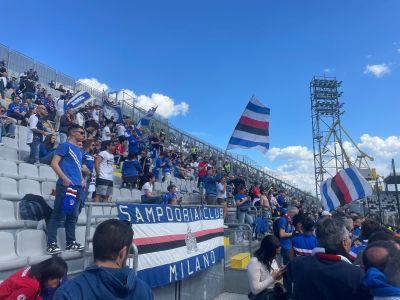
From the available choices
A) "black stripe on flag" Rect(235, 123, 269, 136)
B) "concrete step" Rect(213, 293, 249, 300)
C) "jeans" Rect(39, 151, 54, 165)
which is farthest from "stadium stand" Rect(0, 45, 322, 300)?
"black stripe on flag" Rect(235, 123, 269, 136)

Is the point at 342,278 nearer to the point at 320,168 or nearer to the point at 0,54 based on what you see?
the point at 0,54

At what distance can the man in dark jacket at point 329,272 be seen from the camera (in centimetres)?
248

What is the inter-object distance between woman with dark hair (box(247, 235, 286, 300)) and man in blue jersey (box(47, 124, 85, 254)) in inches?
82.4

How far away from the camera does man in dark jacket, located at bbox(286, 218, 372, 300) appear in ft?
8.15

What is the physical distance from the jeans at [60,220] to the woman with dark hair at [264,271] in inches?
88.4

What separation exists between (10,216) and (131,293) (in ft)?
10.8

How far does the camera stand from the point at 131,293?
180 centimetres

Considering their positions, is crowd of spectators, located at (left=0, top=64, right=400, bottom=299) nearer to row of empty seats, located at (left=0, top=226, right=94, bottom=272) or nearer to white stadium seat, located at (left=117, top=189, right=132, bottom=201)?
row of empty seats, located at (left=0, top=226, right=94, bottom=272)

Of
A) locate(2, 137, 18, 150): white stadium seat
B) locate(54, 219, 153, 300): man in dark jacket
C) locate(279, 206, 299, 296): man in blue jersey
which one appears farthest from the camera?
locate(2, 137, 18, 150): white stadium seat

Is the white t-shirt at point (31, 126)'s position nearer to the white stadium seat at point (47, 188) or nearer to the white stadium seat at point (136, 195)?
the white stadium seat at point (47, 188)

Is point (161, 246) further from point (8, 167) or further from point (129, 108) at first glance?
point (129, 108)

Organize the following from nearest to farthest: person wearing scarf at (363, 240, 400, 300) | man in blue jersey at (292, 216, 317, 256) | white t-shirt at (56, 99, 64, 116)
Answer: person wearing scarf at (363, 240, 400, 300) < man in blue jersey at (292, 216, 317, 256) < white t-shirt at (56, 99, 64, 116)

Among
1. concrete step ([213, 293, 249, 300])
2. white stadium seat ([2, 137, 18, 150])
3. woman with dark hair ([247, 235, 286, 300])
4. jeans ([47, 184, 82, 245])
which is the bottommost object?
A: concrete step ([213, 293, 249, 300])

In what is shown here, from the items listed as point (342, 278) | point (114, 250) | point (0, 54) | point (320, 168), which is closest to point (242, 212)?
point (342, 278)
